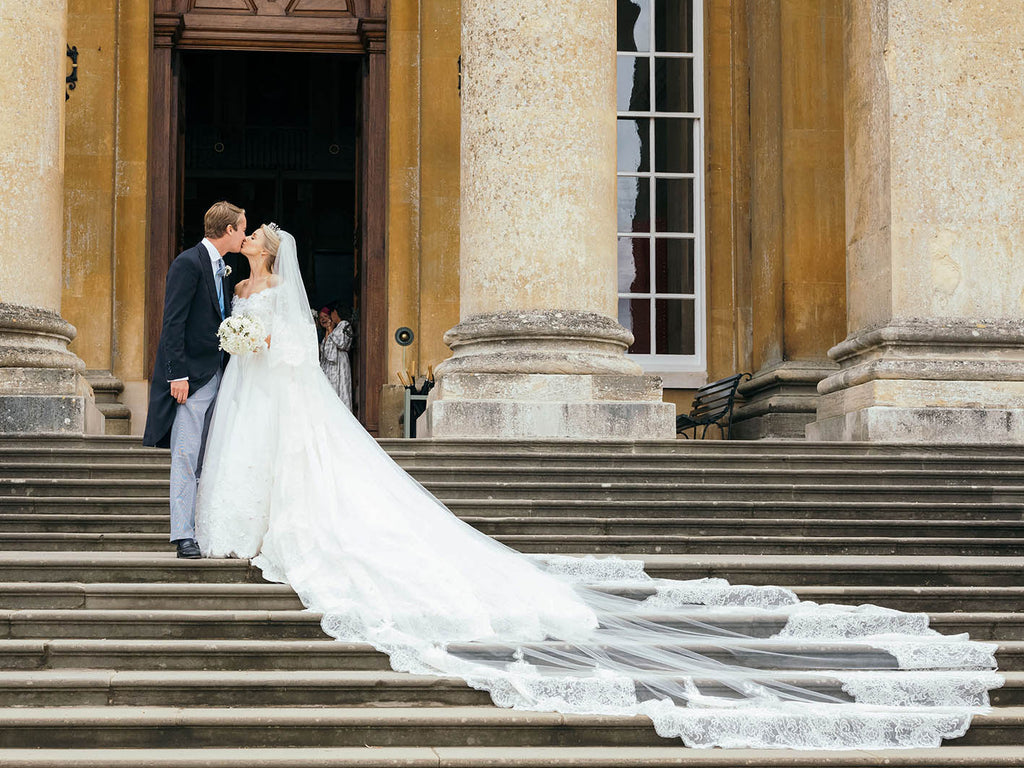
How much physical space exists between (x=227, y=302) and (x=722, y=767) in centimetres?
363

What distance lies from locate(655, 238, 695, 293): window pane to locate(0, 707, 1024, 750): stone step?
919 cm

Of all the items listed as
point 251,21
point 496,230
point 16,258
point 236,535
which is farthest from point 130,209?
point 236,535

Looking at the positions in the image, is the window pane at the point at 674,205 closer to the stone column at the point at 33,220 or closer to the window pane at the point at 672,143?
the window pane at the point at 672,143

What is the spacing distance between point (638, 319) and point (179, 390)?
7802 mm

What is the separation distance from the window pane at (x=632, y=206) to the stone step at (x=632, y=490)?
19.6 ft

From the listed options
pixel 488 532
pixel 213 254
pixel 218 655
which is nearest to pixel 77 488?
pixel 213 254

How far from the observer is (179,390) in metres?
6.81

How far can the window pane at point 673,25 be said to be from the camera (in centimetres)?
1435

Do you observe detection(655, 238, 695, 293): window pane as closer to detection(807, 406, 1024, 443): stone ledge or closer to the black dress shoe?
detection(807, 406, 1024, 443): stone ledge

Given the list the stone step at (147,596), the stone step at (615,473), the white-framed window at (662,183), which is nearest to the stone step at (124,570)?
the stone step at (147,596)

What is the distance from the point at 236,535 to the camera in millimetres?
6746

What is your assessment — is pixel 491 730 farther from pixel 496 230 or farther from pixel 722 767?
pixel 496 230

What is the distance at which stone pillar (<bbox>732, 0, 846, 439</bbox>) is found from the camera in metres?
12.9

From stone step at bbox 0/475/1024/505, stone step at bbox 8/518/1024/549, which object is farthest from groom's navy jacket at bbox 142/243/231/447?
stone step at bbox 0/475/1024/505
